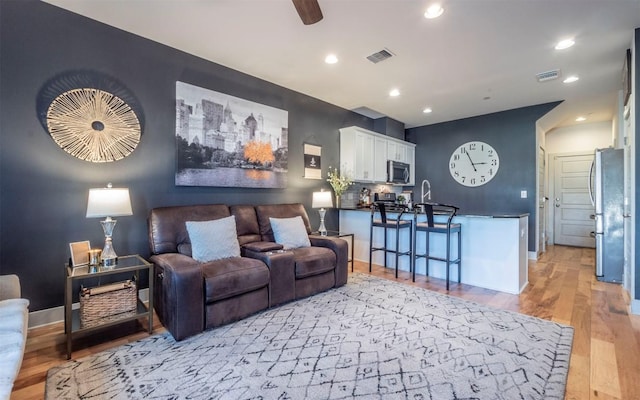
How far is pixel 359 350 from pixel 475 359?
2.65 feet

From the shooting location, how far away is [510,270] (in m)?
3.47

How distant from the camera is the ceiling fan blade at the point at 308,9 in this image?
6.09 feet

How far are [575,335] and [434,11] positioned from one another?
3.01m

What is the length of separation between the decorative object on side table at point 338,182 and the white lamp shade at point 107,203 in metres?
3.22

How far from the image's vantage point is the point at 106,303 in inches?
92.2

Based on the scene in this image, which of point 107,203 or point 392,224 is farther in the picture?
point 392,224

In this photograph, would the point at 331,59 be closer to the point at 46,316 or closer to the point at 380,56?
the point at 380,56

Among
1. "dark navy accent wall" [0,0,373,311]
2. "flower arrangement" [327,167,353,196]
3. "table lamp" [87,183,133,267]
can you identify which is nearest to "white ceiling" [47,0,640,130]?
"dark navy accent wall" [0,0,373,311]

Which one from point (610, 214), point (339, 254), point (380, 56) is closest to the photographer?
point (380, 56)

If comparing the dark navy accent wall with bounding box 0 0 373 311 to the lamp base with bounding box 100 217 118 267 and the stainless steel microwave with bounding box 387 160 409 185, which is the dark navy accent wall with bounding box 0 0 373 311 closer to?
the lamp base with bounding box 100 217 118 267

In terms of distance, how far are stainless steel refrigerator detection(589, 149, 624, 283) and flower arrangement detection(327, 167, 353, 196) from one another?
3.58m

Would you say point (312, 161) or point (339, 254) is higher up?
point (312, 161)

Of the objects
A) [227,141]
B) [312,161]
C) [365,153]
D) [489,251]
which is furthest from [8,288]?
[365,153]

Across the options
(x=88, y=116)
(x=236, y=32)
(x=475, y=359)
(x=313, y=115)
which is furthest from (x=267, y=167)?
(x=475, y=359)
